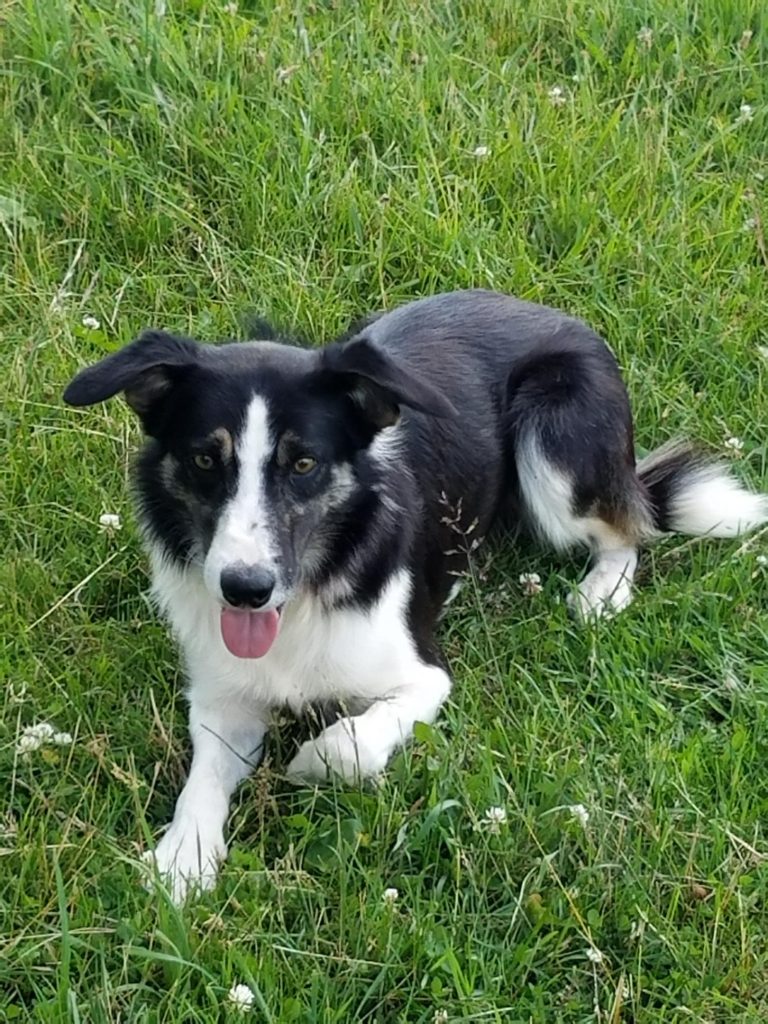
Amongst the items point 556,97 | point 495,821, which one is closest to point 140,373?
point 495,821

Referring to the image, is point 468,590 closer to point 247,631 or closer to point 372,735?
point 372,735

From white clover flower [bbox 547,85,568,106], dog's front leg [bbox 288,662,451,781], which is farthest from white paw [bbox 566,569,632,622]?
white clover flower [bbox 547,85,568,106]

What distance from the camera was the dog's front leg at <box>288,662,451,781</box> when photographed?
2.98m

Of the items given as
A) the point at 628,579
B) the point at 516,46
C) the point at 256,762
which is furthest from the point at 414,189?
the point at 256,762

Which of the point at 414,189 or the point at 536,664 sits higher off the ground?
the point at 414,189

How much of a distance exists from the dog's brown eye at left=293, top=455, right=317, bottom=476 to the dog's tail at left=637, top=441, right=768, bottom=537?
4.86ft

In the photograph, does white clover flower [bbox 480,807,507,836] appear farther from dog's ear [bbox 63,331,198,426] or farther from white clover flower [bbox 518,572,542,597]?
dog's ear [bbox 63,331,198,426]

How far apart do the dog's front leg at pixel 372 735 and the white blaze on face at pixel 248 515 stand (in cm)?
46

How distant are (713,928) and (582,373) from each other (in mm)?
1710

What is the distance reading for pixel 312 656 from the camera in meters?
3.18

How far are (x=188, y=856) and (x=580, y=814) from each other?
0.84 m

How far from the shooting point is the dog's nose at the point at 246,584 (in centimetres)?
272

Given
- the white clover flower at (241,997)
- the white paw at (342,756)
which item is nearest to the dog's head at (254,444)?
the white paw at (342,756)

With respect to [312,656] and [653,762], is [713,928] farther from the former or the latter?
[312,656]
